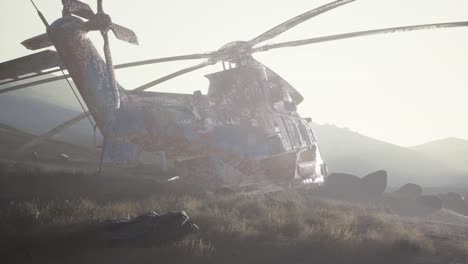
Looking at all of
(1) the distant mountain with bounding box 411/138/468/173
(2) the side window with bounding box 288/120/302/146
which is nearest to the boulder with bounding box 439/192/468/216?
(2) the side window with bounding box 288/120/302/146

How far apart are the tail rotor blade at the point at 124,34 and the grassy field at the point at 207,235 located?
12.9 ft

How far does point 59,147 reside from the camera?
21.3 metres

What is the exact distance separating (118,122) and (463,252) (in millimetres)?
8974

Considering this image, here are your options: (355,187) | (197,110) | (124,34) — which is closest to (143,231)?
Answer: (197,110)

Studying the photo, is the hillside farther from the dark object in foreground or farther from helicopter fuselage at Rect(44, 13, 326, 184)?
the dark object in foreground

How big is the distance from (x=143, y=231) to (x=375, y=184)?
20.0m

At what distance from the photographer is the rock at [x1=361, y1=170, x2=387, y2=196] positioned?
866 inches

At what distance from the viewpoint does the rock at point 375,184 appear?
866 inches

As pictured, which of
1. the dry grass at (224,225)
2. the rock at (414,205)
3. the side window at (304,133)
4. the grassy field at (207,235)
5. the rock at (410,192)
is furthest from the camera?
the rock at (410,192)

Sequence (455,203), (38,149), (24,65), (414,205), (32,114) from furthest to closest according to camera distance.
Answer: (32,114) → (455,203) → (414,205) → (38,149) → (24,65)

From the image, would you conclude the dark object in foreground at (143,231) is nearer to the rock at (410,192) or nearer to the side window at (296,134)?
the side window at (296,134)

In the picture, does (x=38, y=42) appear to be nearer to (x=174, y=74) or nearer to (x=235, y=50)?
(x=174, y=74)

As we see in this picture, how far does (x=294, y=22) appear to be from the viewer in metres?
9.41

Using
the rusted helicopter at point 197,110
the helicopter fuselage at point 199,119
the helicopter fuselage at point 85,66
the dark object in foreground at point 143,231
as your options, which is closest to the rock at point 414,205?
the helicopter fuselage at point 199,119
